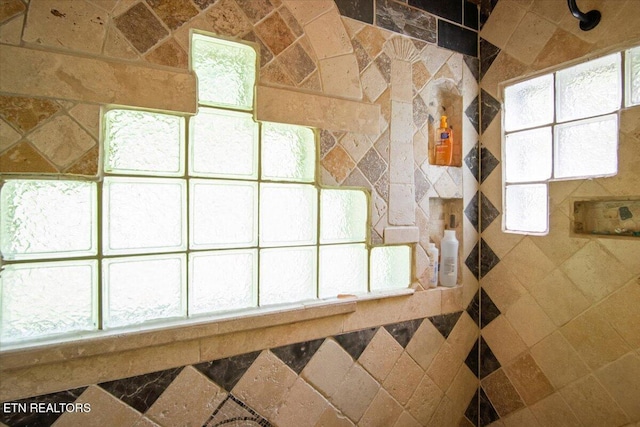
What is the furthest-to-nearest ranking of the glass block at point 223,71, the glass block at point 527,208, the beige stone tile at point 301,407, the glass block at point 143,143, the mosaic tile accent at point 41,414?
1. the glass block at point 527,208
2. the beige stone tile at point 301,407
3. the glass block at point 223,71
4. the glass block at point 143,143
5. the mosaic tile accent at point 41,414

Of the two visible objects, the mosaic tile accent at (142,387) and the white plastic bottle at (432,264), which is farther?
the white plastic bottle at (432,264)

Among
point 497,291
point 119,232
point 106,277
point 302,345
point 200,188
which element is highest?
point 200,188

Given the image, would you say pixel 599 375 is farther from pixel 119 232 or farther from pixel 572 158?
pixel 119 232

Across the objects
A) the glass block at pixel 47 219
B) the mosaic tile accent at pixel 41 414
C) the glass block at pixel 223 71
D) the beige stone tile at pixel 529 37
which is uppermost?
the beige stone tile at pixel 529 37

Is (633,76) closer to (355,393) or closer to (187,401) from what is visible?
(355,393)

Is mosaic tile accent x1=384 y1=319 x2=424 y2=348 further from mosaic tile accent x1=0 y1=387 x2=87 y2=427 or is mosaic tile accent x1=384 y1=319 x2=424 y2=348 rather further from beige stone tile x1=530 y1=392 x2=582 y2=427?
mosaic tile accent x1=0 y1=387 x2=87 y2=427

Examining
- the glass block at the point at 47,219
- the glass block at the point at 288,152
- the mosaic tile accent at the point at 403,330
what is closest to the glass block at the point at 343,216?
the glass block at the point at 288,152

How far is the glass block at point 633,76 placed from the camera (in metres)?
1.05

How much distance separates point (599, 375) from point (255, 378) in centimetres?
110

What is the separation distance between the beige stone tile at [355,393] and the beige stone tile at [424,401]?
7.9 inches

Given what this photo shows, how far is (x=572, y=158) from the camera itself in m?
1.21

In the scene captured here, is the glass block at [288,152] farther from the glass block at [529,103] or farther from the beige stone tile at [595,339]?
the beige stone tile at [595,339]

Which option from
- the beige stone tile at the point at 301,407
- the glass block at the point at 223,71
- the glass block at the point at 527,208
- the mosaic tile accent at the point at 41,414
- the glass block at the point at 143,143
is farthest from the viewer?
the glass block at the point at 527,208

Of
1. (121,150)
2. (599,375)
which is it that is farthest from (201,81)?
(599,375)
